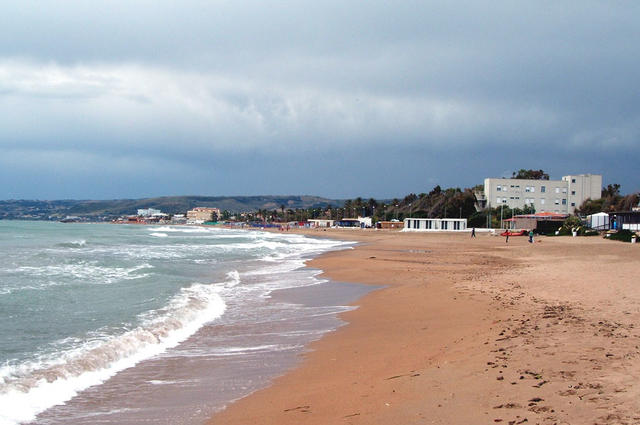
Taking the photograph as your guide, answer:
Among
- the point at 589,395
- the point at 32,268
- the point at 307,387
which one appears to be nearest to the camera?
the point at 589,395

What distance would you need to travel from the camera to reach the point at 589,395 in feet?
15.3

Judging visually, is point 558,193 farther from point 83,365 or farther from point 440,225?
point 83,365

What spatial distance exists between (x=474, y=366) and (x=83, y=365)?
5731mm

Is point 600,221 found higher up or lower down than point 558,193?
lower down

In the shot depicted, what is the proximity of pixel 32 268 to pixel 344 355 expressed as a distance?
18741 mm

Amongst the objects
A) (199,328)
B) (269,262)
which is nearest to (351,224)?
(269,262)

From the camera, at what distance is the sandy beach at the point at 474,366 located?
184 inches

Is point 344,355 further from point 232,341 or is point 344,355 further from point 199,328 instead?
point 199,328

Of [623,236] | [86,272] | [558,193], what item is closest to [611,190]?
[558,193]

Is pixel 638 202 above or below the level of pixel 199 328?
above

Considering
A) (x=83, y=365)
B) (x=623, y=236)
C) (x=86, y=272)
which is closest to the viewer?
(x=83, y=365)

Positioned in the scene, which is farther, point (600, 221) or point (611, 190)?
point (611, 190)

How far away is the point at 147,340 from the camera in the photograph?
9289 mm

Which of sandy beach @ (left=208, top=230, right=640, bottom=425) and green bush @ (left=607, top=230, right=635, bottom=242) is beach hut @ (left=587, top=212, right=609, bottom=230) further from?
sandy beach @ (left=208, top=230, right=640, bottom=425)
